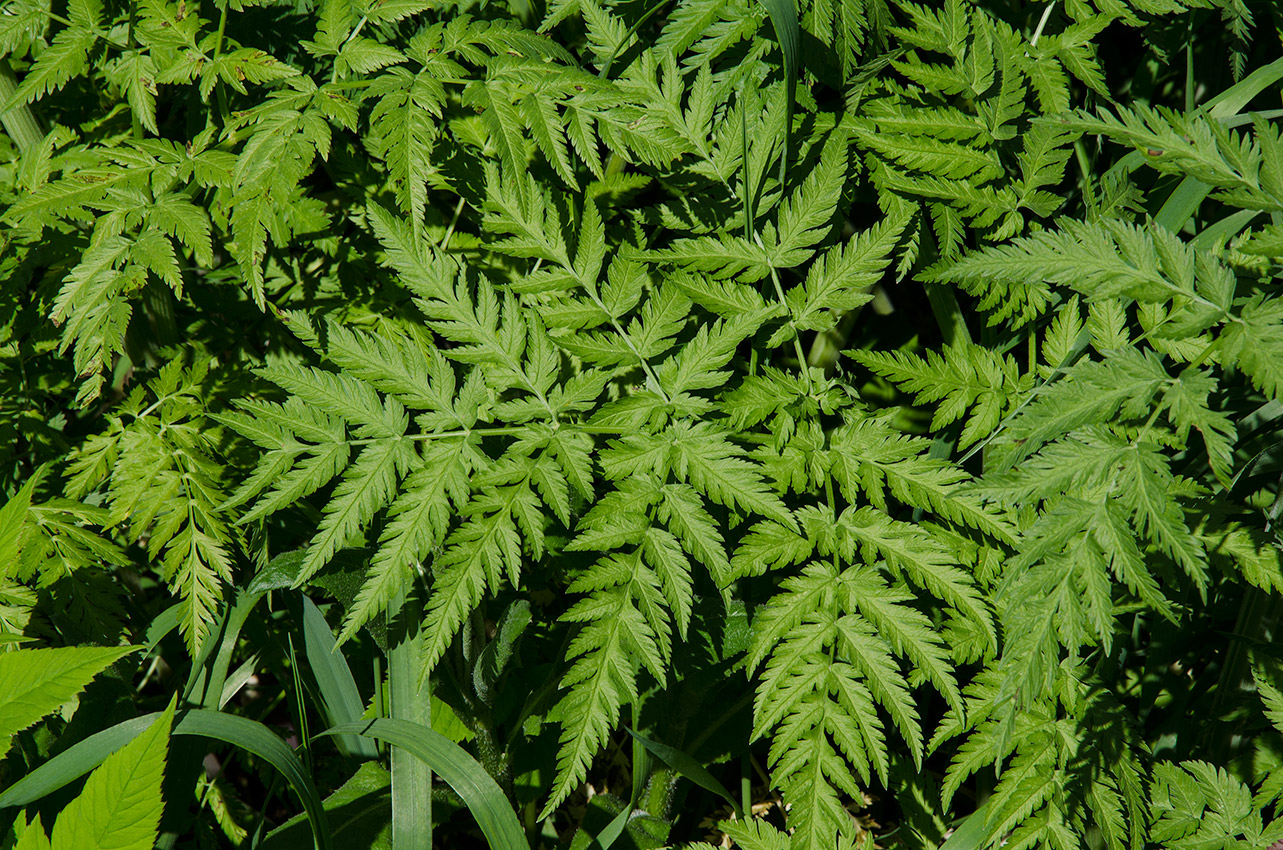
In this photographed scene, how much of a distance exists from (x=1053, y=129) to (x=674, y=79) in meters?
0.78

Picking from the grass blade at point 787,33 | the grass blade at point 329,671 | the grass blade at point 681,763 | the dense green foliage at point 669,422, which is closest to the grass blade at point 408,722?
the dense green foliage at point 669,422

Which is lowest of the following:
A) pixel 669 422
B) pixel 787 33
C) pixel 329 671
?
pixel 329 671

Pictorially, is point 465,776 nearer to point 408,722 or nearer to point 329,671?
point 408,722

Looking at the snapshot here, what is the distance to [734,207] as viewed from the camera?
76.1 inches

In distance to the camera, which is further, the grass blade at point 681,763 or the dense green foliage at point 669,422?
the grass blade at point 681,763

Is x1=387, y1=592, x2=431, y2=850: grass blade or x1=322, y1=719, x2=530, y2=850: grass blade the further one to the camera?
x1=387, y1=592, x2=431, y2=850: grass blade

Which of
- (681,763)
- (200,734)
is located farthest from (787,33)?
(200,734)

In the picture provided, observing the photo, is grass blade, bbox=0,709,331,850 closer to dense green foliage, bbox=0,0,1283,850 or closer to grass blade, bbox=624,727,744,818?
dense green foliage, bbox=0,0,1283,850

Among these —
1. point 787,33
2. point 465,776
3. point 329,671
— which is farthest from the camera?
point 329,671

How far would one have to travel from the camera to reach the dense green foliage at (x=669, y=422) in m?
1.55

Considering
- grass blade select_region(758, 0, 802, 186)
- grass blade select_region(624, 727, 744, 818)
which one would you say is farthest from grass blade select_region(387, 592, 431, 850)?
grass blade select_region(758, 0, 802, 186)

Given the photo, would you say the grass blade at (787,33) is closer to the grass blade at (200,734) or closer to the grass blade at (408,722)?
the grass blade at (408,722)

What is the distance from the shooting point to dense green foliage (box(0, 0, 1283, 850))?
61.2 inches

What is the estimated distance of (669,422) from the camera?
1808mm
